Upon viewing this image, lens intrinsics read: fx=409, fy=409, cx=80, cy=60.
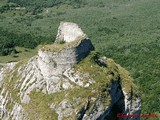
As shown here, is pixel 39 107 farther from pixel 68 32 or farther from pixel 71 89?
pixel 68 32

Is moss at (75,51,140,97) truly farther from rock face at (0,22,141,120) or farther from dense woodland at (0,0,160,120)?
dense woodland at (0,0,160,120)

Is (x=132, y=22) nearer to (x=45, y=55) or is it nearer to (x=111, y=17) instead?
(x=111, y=17)

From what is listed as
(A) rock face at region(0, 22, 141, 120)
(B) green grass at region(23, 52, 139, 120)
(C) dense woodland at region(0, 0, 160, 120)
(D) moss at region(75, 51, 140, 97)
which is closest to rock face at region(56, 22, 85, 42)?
(A) rock face at region(0, 22, 141, 120)

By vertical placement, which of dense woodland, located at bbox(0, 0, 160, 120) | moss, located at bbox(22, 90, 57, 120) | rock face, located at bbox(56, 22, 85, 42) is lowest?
dense woodland, located at bbox(0, 0, 160, 120)

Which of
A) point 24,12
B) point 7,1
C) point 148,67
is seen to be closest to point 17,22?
point 24,12

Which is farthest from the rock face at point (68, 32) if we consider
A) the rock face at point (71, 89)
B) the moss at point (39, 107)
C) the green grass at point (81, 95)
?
the moss at point (39, 107)
